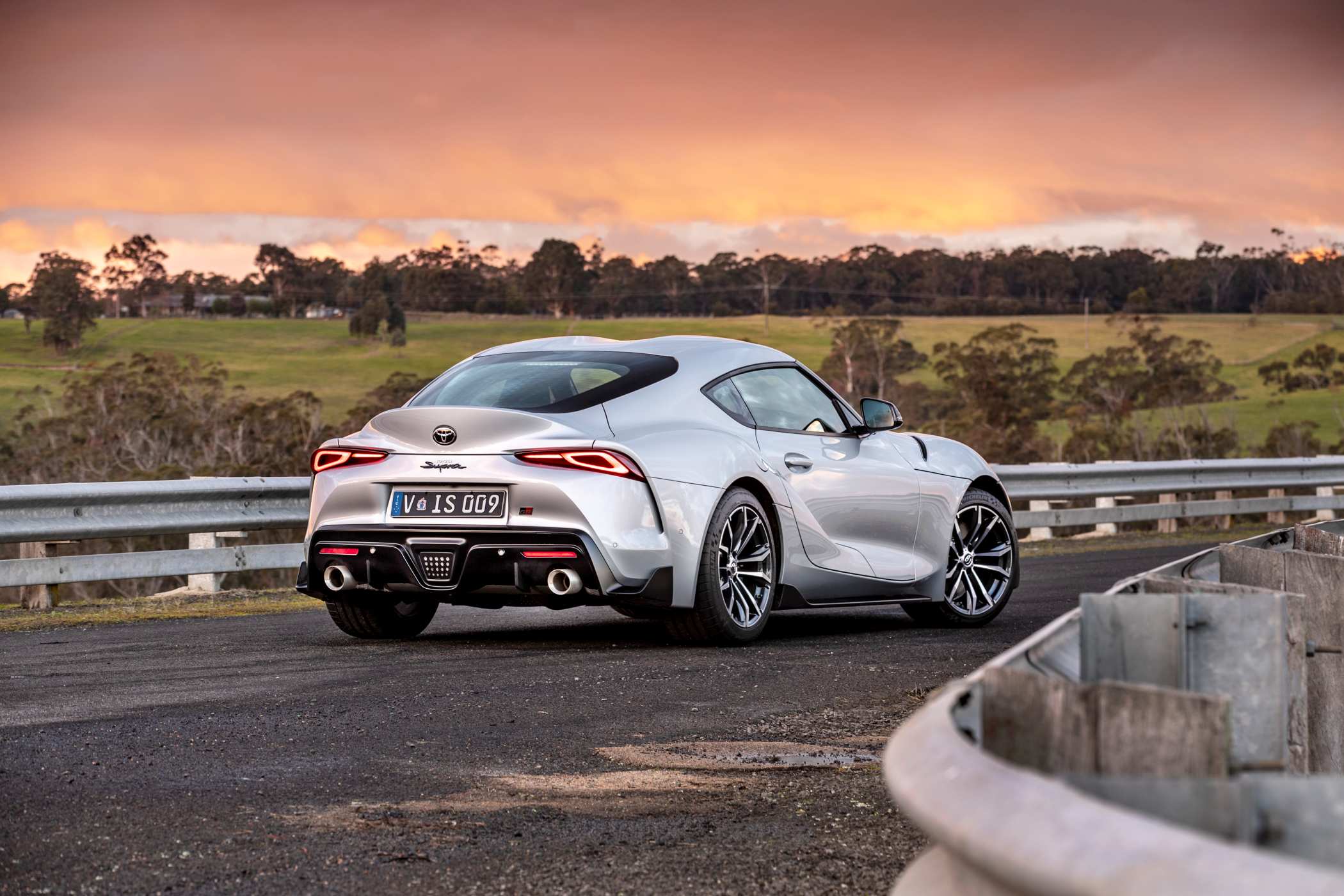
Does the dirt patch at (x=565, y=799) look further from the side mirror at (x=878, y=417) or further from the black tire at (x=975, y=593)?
the black tire at (x=975, y=593)

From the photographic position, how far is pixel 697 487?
7.44 meters

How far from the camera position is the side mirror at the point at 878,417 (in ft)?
28.8

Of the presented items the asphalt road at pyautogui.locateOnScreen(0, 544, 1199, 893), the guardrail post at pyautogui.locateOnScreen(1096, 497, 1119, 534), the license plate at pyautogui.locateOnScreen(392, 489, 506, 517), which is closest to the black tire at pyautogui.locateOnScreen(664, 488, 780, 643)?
the asphalt road at pyautogui.locateOnScreen(0, 544, 1199, 893)

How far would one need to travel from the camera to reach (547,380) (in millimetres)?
7762

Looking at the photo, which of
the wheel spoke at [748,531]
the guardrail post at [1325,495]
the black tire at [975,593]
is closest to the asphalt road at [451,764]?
the wheel spoke at [748,531]

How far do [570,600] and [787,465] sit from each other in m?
1.49

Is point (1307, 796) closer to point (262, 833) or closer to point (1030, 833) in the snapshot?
point (1030, 833)

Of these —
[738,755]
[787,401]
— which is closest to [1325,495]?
[787,401]

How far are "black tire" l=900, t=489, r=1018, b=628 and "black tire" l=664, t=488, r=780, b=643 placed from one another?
1486mm

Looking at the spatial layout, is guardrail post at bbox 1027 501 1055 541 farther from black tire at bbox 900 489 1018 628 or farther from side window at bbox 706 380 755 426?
side window at bbox 706 380 755 426

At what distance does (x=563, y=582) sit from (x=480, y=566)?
386 mm

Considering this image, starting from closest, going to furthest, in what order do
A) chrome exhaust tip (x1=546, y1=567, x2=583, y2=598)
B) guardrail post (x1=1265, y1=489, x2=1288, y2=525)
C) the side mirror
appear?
chrome exhaust tip (x1=546, y1=567, x2=583, y2=598) < the side mirror < guardrail post (x1=1265, y1=489, x2=1288, y2=525)

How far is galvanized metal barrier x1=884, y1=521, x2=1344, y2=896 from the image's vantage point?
4.51ft

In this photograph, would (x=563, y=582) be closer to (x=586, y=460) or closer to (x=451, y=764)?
(x=586, y=460)
